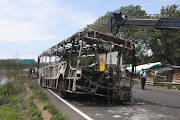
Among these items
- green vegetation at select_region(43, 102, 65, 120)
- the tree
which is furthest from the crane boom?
the tree

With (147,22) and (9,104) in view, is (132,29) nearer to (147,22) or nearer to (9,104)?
(147,22)

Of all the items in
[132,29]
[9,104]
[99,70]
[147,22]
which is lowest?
[9,104]

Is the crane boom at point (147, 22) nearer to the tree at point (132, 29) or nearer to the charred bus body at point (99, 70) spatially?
the charred bus body at point (99, 70)

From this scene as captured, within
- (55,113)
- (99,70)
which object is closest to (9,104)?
(55,113)

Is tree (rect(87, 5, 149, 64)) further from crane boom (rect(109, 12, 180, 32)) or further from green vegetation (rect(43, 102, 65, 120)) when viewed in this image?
green vegetation (rect(43, 102, 65, 120))

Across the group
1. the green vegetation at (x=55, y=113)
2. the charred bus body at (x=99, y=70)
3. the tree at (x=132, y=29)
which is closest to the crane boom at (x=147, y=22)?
the charred bus body at (x=99, y=70)

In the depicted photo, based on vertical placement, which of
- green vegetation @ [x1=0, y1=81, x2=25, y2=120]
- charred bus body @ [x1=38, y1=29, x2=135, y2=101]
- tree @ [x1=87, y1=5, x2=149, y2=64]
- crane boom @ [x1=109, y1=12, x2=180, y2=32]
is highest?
tree @ [x1=87, y1=5, x2=149, y2=64]

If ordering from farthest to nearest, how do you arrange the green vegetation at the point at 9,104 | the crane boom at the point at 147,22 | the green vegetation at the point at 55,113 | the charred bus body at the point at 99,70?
the crane boom at the point at 147,22, the charred bus body at the point at 99,70, the green vegetation at the point at 9,104, the green vegetation at the point at 55,113

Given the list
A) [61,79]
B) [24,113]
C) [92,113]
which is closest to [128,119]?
[92,113]

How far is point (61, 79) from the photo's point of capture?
984 centimetres

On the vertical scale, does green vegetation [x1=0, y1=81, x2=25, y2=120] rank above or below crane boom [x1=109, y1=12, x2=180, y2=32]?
below

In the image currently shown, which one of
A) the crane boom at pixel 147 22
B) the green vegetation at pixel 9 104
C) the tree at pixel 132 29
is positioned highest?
the tree at pixel 132 29

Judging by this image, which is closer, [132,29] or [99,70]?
[99,70]

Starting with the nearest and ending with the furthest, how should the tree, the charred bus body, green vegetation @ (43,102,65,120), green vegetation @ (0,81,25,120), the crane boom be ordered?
1. green vegetation @ (43,102,65,120)
2. green vegetation @ (0,81,25,120)
3. the charred bus body
4. the crane boom
5. the tree
